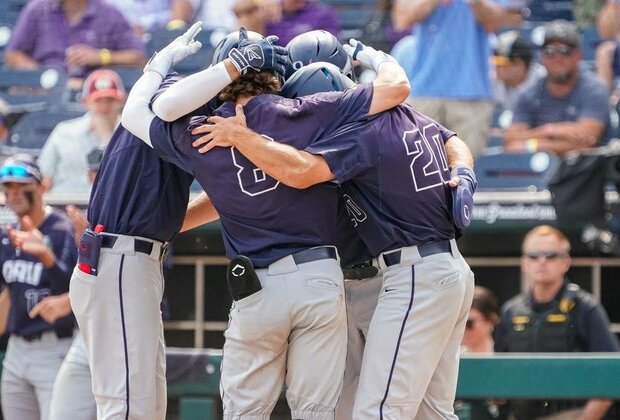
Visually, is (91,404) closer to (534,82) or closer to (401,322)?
(401,322)

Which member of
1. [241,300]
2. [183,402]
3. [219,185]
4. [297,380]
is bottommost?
[183,402]

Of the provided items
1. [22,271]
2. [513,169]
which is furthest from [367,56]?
[513,169]

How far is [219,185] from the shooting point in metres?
4.48

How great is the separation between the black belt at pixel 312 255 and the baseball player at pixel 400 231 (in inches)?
8.2

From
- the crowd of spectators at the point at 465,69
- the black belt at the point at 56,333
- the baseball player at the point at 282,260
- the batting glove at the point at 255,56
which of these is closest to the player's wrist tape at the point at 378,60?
the baseball player at the point at 282,260

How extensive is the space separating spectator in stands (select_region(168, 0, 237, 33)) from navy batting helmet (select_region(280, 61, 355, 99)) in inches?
158

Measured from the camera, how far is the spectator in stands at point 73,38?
852 centimetres

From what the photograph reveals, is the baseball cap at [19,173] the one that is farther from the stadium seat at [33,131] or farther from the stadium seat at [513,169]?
the stadium seat at [513,169]

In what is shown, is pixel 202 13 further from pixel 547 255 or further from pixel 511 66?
pixel 547 255

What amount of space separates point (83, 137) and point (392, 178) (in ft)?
11.5

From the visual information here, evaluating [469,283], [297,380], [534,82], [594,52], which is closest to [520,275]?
[534,82]

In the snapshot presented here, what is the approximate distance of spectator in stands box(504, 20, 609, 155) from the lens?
7.23 m

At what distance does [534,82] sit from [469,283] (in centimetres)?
315

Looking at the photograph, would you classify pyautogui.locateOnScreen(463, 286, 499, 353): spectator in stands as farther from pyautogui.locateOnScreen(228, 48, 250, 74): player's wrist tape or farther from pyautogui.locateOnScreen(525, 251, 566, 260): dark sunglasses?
pyautogui.locateOnScreen(228, 48, 250, 74): player's wrist tape
